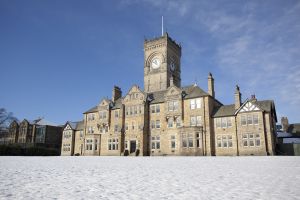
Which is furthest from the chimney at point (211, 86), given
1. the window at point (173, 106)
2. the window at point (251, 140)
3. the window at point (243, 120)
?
the window at point (251, 140)

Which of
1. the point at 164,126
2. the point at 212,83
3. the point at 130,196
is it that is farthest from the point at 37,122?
the point at 130,196

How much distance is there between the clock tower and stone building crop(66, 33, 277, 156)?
12.8m

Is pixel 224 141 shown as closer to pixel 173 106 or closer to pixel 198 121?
pixel 198 121

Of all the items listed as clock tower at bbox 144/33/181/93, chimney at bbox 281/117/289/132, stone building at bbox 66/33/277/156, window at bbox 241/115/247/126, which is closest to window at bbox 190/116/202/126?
stone building at bbox 66/33/277/156

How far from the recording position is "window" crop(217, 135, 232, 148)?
4503 centimetres

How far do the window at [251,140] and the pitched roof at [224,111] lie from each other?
4.58 metres

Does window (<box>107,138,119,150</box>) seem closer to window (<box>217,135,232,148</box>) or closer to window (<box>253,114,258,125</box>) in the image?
window (<box>217,135,232,148</box>)

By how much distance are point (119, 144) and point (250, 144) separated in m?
26.1

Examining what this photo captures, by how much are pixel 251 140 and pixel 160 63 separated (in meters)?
38.2

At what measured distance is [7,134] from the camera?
8831 cm

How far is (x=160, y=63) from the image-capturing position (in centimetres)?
7400

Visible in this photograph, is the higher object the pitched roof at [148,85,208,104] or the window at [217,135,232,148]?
the pitched roof at [148,85,208,104]

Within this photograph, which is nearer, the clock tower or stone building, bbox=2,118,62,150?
the clock tower

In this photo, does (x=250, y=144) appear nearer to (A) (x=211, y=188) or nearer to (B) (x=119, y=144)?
(B) (x=119, y=144)
